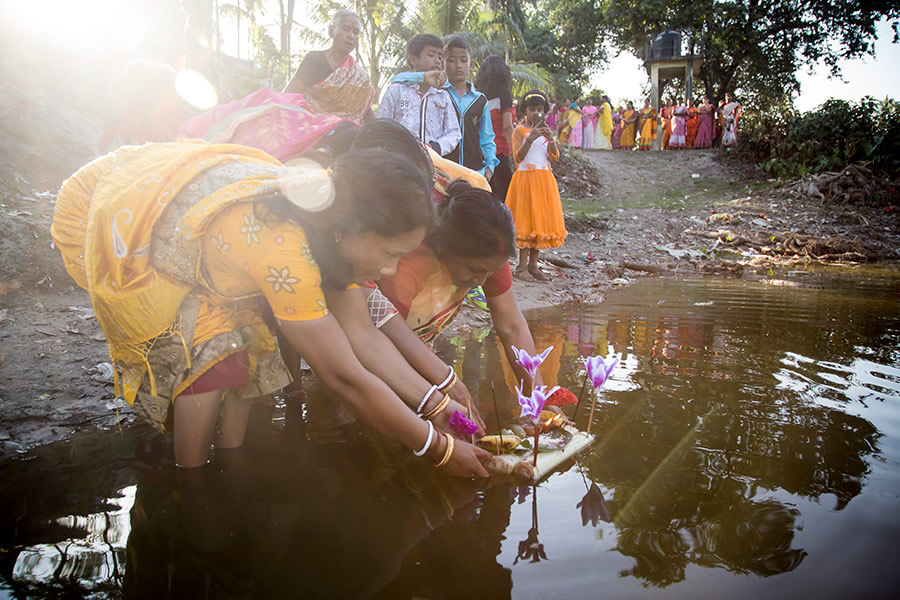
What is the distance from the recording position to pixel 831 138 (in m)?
12.2

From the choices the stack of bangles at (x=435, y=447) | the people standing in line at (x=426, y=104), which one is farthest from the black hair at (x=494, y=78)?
the stack of bangles at (x=435, y=447)

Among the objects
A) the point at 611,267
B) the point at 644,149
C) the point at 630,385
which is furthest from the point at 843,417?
the point at 644,149

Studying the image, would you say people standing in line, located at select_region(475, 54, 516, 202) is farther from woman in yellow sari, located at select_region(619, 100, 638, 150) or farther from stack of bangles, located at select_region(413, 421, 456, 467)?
woman in yellow sari, located at select_region(619, 100, 638, 150)

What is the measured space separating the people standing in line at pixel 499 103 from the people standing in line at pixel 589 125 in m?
14.2

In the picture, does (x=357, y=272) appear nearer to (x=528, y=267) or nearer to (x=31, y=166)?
(x=528, y=267)

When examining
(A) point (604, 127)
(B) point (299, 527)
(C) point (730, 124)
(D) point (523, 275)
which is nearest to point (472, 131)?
(D) point (523, 275)

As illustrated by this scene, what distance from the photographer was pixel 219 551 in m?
1.67

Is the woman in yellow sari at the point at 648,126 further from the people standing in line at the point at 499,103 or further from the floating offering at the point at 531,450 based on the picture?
the floating offering at the point at 531,450

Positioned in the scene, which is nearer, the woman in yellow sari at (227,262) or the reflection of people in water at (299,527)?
the reflection of people in water at (299,527)

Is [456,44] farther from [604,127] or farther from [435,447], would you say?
[604,127]

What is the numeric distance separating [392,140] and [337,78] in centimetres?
161

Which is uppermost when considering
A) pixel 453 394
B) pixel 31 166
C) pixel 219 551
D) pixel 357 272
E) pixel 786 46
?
pixel 786 46

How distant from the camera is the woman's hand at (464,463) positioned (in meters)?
1.99

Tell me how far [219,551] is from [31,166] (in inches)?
185
